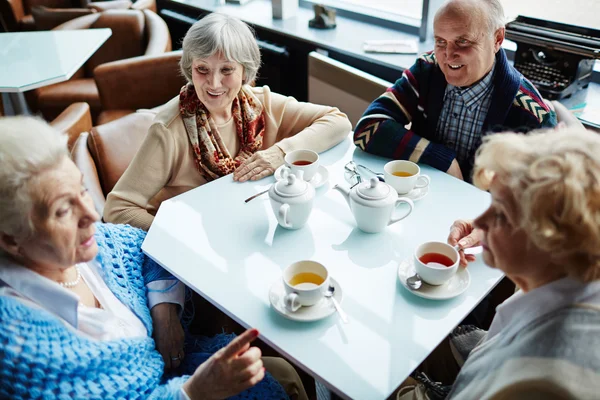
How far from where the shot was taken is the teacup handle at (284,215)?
1.41 m

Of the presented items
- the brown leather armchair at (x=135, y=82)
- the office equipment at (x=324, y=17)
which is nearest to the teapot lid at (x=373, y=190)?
the brown leather armchair at (x=135, y=82)

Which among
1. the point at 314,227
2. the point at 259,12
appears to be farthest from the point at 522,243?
the point at 259,12

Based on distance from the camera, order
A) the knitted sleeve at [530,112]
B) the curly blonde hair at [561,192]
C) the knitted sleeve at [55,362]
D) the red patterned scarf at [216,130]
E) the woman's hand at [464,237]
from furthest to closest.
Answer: the red patterned scarf at [216,130]
the knitted sleeve at [530,112]
the woman's hand at [464,237]
the knitted sleeve at [55,362]
the curly blonde hair at [561,192]

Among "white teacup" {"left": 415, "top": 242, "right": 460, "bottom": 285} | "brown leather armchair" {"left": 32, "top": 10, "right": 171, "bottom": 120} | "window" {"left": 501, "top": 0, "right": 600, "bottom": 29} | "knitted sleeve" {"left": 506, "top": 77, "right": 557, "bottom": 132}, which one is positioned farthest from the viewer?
"brown leather armchair" {"left": 32, "top": 10, "right": 171, "bottom": 120}

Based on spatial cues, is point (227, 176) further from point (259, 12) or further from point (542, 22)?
point (259, 12)

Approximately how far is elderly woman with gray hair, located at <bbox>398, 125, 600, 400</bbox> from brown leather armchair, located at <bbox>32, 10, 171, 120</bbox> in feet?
9.35

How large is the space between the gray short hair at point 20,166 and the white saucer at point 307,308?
0.56 metres

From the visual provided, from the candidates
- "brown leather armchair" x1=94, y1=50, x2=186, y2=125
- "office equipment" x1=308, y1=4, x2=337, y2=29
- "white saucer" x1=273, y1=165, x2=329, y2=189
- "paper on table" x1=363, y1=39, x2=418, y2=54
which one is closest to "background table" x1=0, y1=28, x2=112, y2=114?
"brown leather armchair" x1=94, y1=50, x2=186, y2=125

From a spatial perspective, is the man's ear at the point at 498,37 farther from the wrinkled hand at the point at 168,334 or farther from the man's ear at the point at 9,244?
the man's ear at the point at 9,244

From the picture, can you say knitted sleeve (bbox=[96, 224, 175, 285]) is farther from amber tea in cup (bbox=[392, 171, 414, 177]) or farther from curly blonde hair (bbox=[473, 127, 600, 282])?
curly blonde hair (bbox=[473, 127, 600, 282])

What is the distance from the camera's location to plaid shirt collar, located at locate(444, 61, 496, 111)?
1.75 metres

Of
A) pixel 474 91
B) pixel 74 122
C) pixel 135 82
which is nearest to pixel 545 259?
pixel 474 91

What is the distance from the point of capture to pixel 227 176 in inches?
70.1

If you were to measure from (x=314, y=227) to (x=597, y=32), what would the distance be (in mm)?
1453
